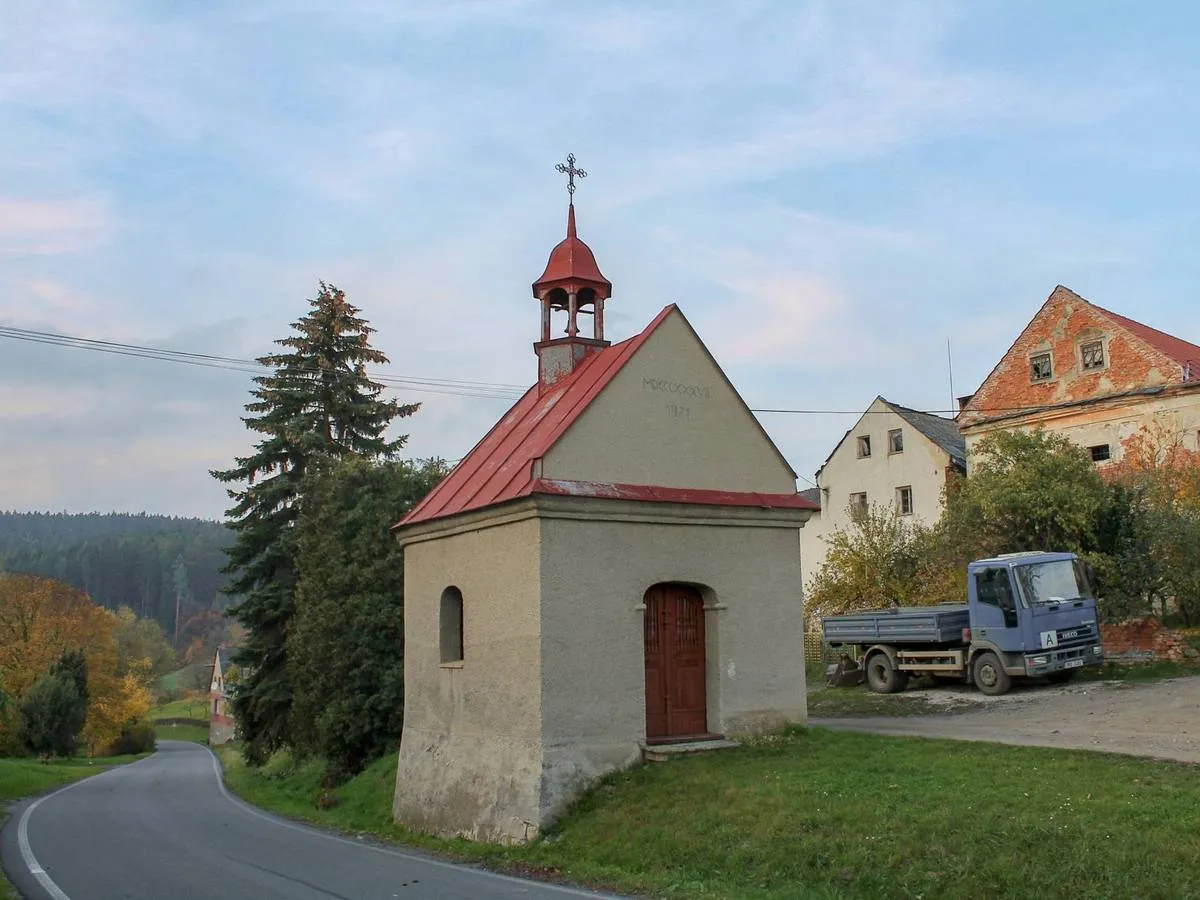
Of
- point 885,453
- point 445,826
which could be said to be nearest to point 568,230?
point 445,826

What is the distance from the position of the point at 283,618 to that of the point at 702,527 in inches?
675

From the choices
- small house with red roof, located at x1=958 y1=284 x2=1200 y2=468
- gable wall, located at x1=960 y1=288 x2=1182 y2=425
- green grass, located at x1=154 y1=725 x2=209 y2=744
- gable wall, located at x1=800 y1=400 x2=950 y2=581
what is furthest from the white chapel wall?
green grass, located at x1=154 y1=725 x2=209 y2=744

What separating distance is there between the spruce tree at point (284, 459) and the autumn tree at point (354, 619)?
3378mm

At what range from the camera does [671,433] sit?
15555mm

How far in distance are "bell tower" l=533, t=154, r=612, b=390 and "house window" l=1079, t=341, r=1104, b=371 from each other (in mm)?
21618

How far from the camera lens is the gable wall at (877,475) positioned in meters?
39.9

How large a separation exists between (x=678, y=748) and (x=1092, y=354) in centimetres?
2526

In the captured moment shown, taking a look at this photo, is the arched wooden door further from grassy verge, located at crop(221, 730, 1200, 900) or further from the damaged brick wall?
the damaged brick wall

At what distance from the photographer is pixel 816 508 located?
16.3 metres

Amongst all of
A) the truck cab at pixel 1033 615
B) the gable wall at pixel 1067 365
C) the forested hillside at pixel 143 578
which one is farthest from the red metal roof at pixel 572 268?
the forested hillside at pixel 143 578

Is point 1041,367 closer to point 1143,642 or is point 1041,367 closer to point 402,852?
point 1143,642

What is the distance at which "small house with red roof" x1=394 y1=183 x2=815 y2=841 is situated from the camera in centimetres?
1380

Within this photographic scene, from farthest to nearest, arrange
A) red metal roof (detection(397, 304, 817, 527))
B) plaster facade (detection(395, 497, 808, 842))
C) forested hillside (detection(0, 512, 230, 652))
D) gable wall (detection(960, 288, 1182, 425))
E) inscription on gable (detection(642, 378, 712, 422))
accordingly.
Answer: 1. forested hillside (detection(0, 512, 230, 652))
2. gable wall (detection(960, 288, 1182, 425))
3. inscription on gable (detection(642, 378, 712, 422))
4. red metal roof (detection(397, 304, 817, 527))
5. plaster facade (detection(395, 497, 808, 842))

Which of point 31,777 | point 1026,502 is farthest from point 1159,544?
point 31,777
